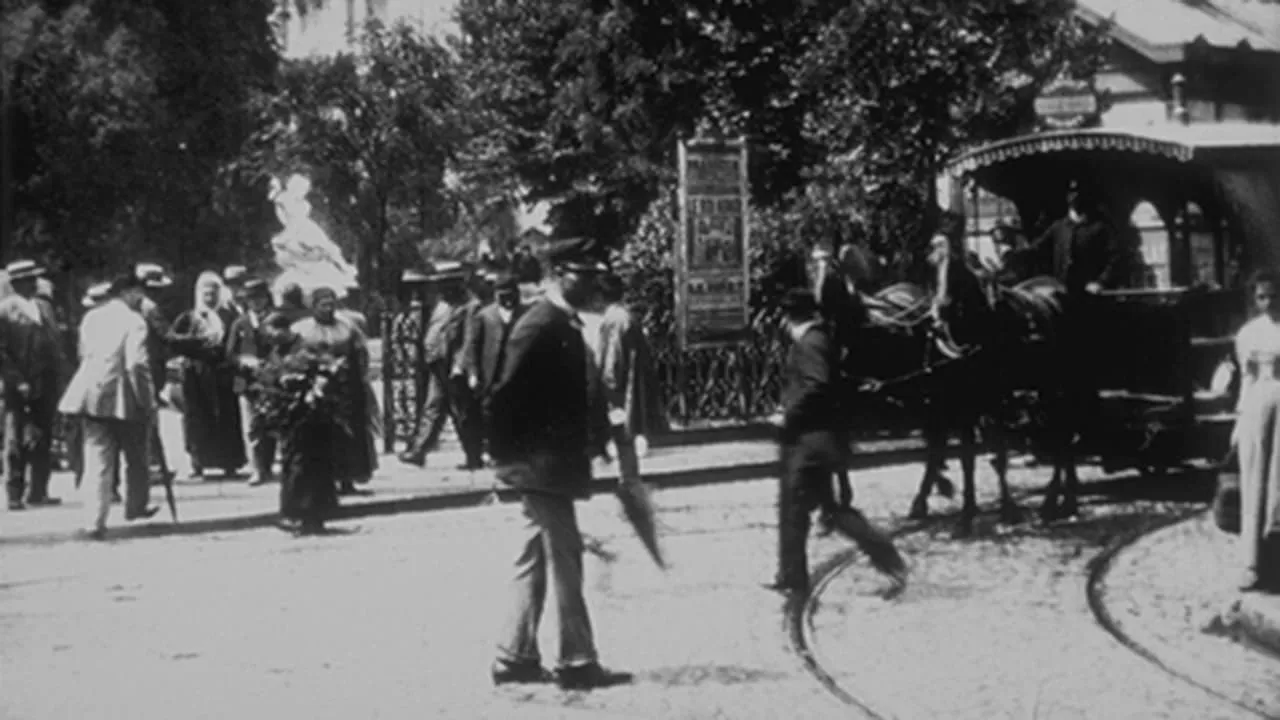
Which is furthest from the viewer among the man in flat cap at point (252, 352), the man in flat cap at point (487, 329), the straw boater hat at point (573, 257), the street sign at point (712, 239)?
the street sign at point (712, 239)

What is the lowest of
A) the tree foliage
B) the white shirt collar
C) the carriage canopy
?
the white shirt collar

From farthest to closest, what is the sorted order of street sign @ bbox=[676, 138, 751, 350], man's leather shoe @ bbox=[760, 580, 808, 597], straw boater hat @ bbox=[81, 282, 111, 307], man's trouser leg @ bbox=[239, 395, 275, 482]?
street sign @ bbox=[676, 138, 751, 350] < man's trouser leg @ bbox=[239, 395, 275, 482] < straw boater hat @ bbox=[81, 282, 111, 307] < man's leather shoe @ bbox=[760, 580, 808, 597]

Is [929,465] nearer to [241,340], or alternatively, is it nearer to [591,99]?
[241,340]

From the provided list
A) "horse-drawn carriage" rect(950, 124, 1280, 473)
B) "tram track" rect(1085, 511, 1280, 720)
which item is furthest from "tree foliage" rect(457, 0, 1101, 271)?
"tram track" rect(1085, 511, 1280, 720)

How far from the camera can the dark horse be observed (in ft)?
44.4

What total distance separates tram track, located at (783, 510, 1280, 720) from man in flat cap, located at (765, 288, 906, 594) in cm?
43

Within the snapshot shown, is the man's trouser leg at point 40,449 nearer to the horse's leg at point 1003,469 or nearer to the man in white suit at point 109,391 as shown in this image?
the man in white suit at point 109,391

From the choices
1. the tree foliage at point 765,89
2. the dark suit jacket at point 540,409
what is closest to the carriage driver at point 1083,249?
the tree foliage at point 765,89

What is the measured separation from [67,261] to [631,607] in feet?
13.5

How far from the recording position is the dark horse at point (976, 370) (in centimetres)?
1352

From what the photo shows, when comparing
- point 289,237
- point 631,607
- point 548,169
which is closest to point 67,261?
point 631,607

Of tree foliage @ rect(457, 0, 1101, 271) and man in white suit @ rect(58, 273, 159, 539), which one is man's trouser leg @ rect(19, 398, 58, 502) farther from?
tree foliage @ rect(457, 0, 1101, 271)

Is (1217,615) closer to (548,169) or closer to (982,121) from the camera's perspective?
(982,121)

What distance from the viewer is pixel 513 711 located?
7.75 metres
